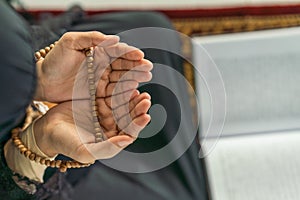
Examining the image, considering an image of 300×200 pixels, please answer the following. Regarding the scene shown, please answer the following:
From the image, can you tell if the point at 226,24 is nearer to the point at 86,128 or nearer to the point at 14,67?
the point at 86,128

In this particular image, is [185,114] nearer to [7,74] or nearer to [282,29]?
[282,29]

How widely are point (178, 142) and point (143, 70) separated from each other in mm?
278

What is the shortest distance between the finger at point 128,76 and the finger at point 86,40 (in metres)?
0.04

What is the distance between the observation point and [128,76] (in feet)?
1.91

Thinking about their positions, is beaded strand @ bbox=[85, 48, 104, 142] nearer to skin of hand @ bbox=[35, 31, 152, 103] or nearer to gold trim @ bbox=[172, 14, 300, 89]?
skin of hand @ bbox=[35, 31, 152, 103]

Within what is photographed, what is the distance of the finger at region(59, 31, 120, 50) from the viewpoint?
565 millimetres

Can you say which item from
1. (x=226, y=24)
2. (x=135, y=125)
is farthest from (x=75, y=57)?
(x=226, y=24)

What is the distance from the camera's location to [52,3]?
4.08 ft

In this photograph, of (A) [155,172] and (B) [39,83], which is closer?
(B) [39,83]

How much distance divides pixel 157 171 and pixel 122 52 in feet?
1.02

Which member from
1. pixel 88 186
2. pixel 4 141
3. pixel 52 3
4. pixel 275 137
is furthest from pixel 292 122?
pixel 52 3

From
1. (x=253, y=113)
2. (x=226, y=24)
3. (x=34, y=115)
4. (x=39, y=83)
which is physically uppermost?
(x=39, y=83)

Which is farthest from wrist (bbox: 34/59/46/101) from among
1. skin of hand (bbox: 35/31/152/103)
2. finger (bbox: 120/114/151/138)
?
finger (bbox: 120/114/151/138)

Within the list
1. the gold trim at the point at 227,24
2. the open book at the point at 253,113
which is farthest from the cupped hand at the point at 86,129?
the gold trim at the point at 227,24
